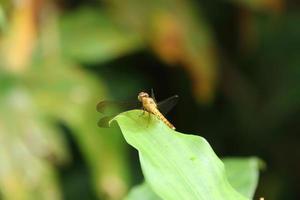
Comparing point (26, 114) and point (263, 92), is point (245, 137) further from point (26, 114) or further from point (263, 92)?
point (26, 114)

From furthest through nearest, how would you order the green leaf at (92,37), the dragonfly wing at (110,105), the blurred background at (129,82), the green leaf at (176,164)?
the green leaf at (92,37), the blurred background at (129,82), the dragonfly wing at (110,105), the green leaf at (176,164)

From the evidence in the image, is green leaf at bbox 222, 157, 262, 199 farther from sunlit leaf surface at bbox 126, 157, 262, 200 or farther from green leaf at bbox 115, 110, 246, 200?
green leaf at bbox 115, 110, 246, 200

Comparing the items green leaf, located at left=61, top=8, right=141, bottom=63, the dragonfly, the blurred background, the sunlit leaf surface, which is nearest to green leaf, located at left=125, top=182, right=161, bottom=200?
the sunlit leaf surface

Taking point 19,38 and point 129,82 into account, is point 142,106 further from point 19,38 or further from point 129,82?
point 129,82

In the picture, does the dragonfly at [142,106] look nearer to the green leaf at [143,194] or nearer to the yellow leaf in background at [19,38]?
the green leaf at [143,194]

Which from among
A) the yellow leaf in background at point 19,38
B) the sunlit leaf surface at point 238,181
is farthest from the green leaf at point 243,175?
the yellow leaf in background at point 19,38
